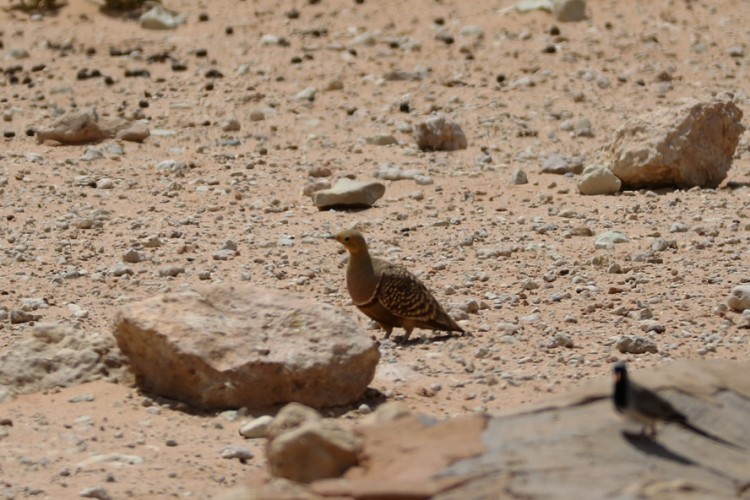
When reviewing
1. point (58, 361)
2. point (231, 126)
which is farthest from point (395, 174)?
point (58, 361)

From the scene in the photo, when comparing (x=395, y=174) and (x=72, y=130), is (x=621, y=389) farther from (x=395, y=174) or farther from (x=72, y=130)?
(x=72, y=130)

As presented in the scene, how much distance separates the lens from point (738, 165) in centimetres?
1202

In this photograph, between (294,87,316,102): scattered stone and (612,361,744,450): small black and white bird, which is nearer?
(612,361,744,450): small black and white bird

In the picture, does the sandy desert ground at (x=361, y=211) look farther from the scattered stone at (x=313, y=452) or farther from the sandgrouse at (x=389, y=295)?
the scattered stone at (x=313, y=452)

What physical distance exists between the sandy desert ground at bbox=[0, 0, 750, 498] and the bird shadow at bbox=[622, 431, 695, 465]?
188cm

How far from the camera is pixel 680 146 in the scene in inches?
432

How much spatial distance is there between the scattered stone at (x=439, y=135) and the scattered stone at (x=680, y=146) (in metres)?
1.67

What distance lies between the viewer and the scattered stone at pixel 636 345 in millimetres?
7406

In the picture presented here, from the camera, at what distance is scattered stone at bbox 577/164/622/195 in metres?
11.0

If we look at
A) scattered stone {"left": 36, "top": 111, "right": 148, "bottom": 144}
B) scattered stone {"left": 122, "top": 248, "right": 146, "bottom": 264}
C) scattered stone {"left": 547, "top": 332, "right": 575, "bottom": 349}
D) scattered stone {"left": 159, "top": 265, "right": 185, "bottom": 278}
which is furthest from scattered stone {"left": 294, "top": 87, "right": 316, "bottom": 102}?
scattered stone {"left": 547, "top": 332, "right": 575, "bottom": 349}

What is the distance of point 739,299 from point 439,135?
475cm

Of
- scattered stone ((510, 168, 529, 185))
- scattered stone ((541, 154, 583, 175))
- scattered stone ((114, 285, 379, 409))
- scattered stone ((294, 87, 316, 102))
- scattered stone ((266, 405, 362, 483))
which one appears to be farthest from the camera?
scattered stone ((294, 87, 316, 102))

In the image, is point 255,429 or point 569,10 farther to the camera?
point 569,10

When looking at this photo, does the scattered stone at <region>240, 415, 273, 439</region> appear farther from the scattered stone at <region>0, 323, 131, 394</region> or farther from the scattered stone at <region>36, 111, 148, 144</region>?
the scattered stone at <region>36, 111, 148, 144</region>
